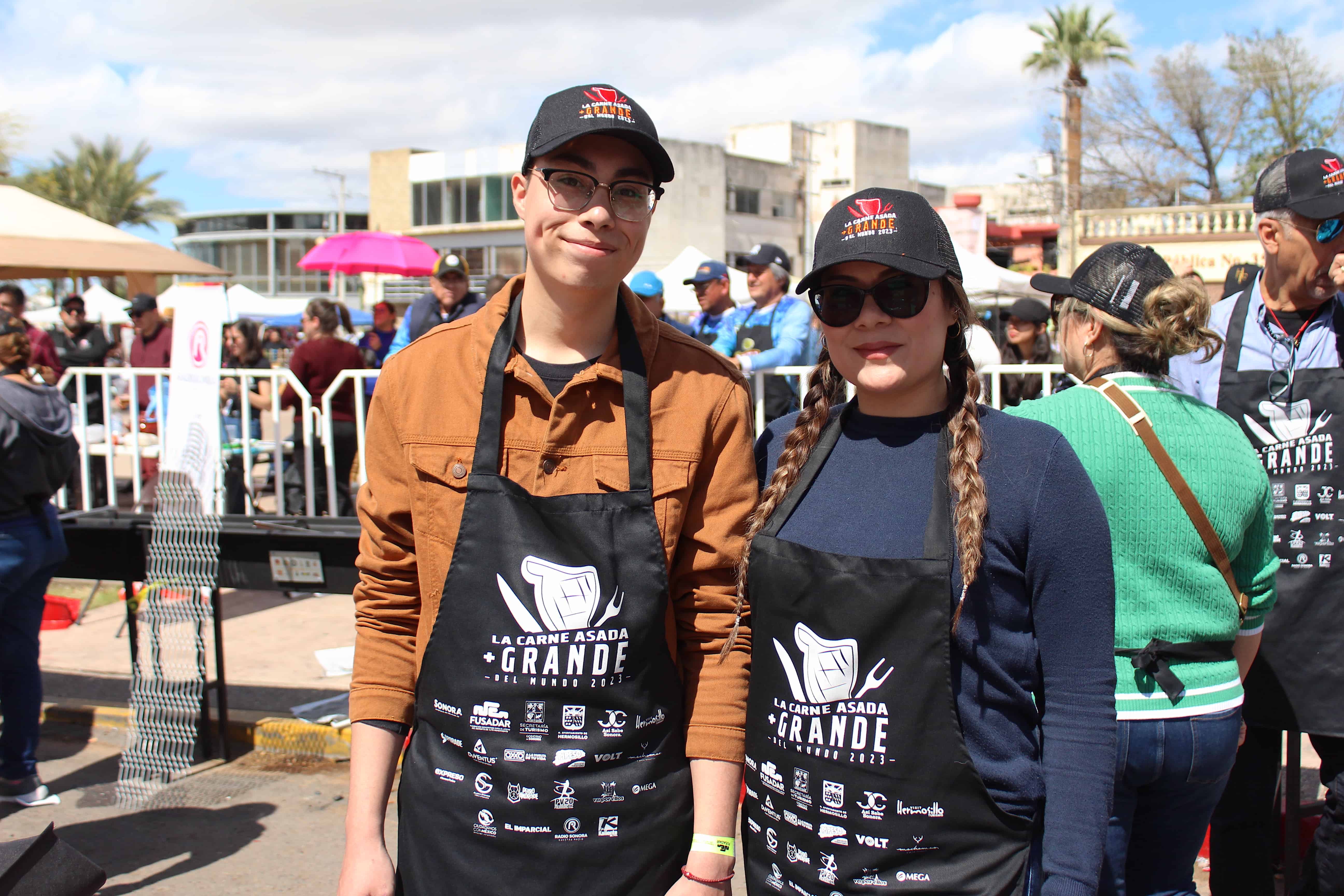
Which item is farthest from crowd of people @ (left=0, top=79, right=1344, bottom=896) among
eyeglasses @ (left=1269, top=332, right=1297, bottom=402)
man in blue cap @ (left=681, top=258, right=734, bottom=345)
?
man in blue cap @ (left=681, top=258, right=734, bottom=345)

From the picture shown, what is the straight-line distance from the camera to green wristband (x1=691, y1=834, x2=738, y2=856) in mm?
1752

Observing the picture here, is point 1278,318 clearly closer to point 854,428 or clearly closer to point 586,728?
point 854,428

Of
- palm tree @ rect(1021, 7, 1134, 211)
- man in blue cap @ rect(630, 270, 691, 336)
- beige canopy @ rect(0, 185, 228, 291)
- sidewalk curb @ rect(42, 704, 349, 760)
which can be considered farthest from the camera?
palm tree @ rect(1021, 7, 1134, 211)

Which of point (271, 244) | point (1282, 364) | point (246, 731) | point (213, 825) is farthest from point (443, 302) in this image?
point (271, 244)

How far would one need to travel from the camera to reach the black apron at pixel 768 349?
19.9 feet

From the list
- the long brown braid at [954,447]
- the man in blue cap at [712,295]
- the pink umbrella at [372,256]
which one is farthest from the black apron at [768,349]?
the pink umbrella at [372,256]

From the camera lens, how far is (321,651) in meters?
6.71

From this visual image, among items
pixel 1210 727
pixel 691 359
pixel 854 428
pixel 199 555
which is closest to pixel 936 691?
pixel 854 428

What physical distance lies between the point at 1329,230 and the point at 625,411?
2.19 m

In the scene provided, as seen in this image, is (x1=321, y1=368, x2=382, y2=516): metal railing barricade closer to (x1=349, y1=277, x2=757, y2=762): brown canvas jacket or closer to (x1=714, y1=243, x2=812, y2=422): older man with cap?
(x1=714, y1=243, x2=812, y2=422): older man with cap

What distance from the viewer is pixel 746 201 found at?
54688mm

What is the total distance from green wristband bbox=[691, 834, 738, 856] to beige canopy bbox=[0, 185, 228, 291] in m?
7.90

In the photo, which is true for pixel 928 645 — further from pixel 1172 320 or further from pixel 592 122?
pixel 1172 320

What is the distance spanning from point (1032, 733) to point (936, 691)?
0.74ft
